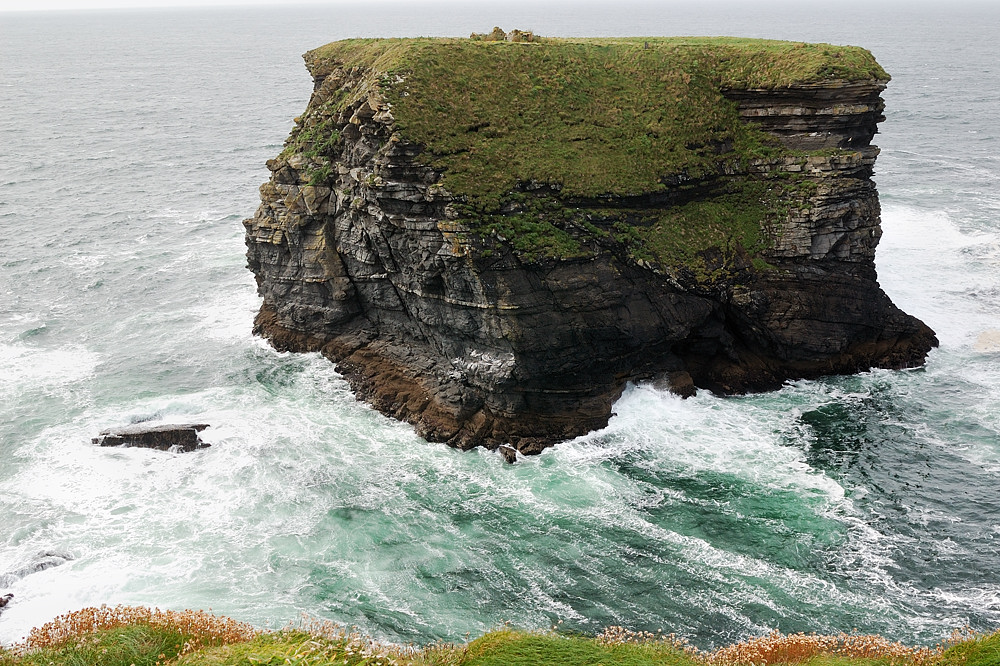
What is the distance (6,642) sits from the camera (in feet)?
91.4

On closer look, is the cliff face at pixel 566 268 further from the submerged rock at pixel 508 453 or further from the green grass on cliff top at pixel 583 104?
the submerged rock at pixel 508 453

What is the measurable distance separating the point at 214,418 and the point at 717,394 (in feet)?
86.3

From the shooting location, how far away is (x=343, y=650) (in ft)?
60.2

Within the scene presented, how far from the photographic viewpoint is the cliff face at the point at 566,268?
38812 millimetres

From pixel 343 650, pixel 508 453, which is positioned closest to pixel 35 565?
pixel 343 650

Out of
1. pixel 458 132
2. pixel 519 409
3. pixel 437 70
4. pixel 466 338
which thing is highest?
pixel 437 70

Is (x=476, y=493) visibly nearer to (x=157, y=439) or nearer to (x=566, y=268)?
(x=566, y=268)

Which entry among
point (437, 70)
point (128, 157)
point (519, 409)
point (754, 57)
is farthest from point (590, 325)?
point (128, 157)

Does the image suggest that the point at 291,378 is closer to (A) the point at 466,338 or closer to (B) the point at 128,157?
(A) the point at 466,338

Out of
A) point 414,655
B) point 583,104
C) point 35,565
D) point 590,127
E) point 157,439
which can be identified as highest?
point 583,104

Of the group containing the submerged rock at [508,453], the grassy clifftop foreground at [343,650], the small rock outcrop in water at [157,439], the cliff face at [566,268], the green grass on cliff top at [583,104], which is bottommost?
the small rock outcrop in water at [157,439]

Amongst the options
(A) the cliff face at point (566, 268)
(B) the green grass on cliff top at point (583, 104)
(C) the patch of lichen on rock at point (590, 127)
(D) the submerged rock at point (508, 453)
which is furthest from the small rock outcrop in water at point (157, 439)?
(B) the green grass on cliff top at point (583, 104)

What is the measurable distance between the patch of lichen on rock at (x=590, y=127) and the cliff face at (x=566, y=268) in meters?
0.18

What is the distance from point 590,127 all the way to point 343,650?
3198 cm
